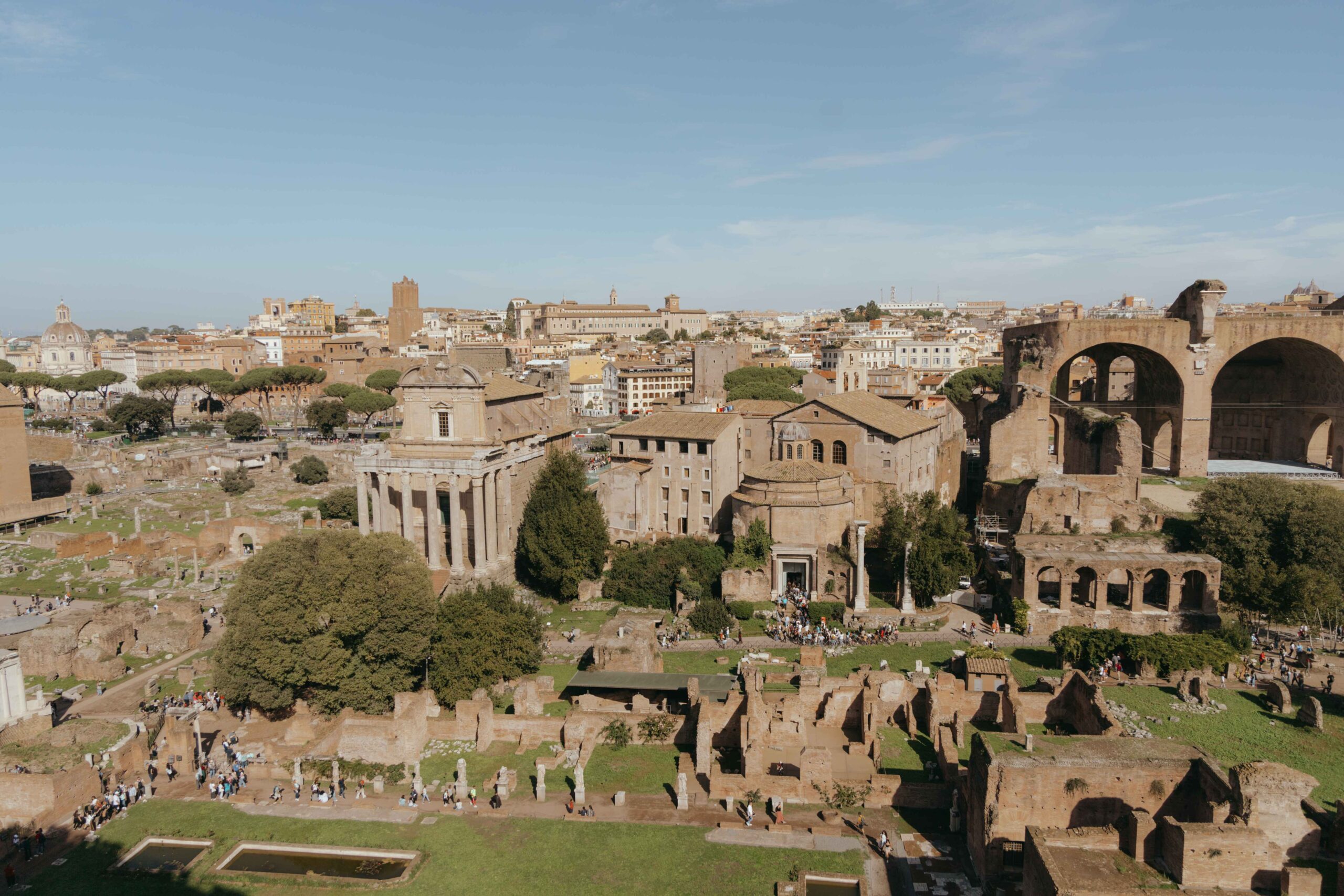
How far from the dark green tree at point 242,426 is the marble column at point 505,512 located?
52.0 meters

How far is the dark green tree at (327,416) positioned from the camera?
86.2 meters

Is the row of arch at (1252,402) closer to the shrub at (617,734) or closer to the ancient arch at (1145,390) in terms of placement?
the ancient arch at (1145,390)

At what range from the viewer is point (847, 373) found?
7169 centimetres

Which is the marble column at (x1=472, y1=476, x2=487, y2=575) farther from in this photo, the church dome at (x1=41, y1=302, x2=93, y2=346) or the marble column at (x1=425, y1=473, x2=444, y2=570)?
the church dome at (x1=41, y1=302, x2=93, y2=346)

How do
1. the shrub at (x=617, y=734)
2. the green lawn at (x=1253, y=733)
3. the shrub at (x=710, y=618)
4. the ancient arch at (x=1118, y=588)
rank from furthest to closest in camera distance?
the shrub at (x=710, y=618), the ancient arch at (x=1118, y=588), the shrub at (x=617, y=734), the green lawn at (x=1253, y=733)

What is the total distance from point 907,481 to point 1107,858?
29.6m

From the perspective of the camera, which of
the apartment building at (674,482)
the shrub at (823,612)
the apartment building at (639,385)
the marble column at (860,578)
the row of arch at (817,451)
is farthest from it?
the apartment building at (639,385)

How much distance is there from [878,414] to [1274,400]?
2240 centimetres

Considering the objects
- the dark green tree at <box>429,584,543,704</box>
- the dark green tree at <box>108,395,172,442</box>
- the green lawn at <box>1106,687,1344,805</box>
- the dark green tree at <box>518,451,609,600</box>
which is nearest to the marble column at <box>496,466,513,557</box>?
the dark green tree at <box>518,451,609,600</box>

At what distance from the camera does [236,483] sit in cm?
6719

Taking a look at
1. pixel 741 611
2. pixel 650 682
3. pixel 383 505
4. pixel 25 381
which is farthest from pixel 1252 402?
pixel 25 381

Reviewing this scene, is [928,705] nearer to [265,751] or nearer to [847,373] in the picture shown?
[265,751]

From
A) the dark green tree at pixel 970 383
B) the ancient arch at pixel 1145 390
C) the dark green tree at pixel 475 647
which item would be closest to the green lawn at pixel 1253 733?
the dark green tree at pixel 475 647

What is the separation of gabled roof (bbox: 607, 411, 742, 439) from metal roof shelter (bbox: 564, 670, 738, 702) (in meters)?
18.2
